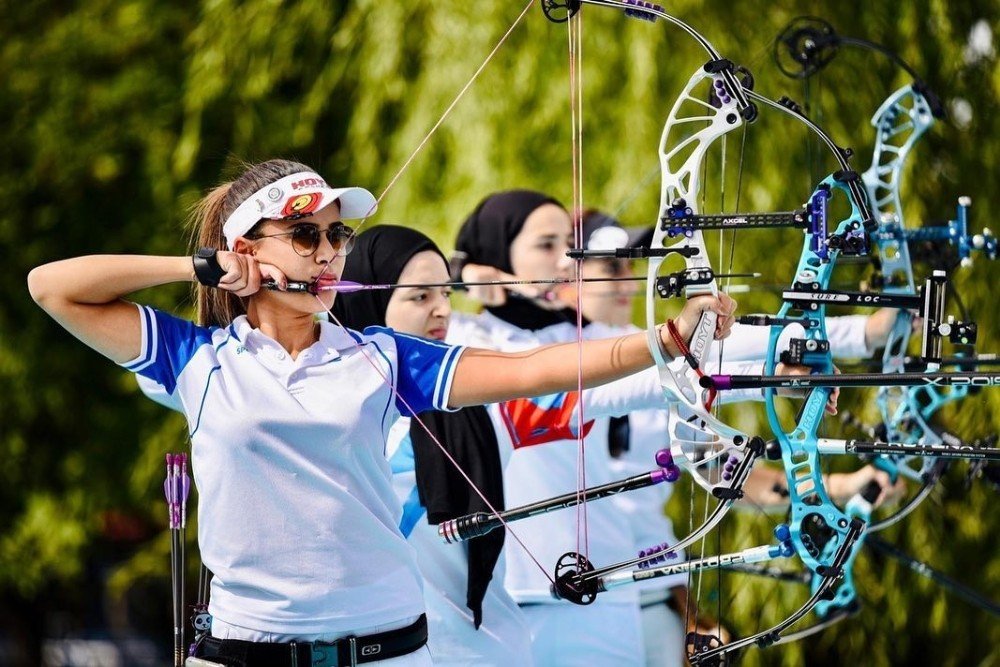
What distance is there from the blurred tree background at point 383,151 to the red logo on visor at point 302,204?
2412 mm

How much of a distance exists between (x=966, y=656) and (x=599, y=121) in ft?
7.97

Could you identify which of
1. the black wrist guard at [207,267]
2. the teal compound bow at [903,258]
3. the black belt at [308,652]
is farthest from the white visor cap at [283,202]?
the teal compound bow at [903,258]

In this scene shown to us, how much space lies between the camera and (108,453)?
6660mm

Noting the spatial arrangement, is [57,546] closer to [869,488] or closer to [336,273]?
[869,488]

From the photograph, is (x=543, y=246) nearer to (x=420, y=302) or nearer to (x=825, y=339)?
(x=420, y=302)

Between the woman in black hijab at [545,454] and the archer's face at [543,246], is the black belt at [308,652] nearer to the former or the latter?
the woman in black hijab at [545,454]

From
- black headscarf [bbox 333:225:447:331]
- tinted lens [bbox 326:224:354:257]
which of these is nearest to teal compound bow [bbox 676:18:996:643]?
tinted lens [bbox 326:224:354:257]

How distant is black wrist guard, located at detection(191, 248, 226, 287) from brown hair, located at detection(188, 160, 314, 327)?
0.18 meters

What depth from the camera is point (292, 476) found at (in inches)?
98.8

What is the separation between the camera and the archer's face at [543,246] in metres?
4.21

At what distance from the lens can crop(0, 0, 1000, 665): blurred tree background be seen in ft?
18.0

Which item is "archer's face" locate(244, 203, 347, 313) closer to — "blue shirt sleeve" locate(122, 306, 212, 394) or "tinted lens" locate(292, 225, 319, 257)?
"tinted lens" locate(292, 225, 319, 257)

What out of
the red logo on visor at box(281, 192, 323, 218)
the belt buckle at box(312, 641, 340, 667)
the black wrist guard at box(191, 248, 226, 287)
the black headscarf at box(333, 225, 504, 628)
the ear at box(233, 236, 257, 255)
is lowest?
the belt buckle at box(312, 641, 340, 667)

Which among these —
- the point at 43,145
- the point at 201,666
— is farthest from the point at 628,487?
the point at 43,145
